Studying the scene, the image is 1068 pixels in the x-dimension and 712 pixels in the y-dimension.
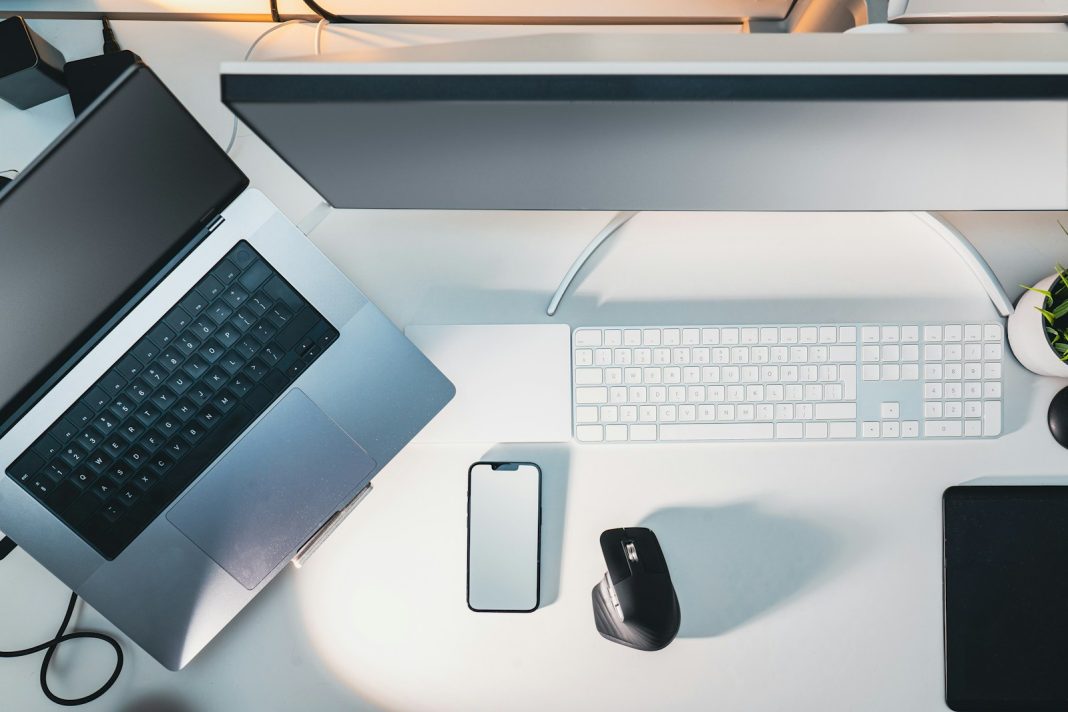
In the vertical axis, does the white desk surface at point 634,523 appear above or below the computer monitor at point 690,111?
below

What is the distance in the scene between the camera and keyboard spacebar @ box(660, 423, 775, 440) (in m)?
0.73

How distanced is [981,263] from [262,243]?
0.73 m

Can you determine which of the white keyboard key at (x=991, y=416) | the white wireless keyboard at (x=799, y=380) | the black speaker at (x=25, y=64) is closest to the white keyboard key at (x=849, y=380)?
the white wireless keyboard at (x=799, y=380)

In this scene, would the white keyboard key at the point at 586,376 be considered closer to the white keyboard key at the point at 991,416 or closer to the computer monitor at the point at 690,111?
the computer monitor at the point at 690,111

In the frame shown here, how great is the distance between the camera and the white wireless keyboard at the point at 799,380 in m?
0.73

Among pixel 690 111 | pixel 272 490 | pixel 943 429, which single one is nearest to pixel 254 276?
pixel 272 490

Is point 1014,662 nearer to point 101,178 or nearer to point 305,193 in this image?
point 305,193

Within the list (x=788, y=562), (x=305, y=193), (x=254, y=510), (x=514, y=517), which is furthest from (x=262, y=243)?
(x=788, y=562)

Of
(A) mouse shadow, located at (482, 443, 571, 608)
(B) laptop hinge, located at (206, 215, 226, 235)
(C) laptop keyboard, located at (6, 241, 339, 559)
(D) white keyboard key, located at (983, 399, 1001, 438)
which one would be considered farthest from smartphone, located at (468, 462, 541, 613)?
(D) white keyboard key, located at (983, 399, 1001, 438)

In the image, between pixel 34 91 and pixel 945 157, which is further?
pixel 34 91

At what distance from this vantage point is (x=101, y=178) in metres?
0.61

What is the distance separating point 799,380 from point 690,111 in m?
0.39

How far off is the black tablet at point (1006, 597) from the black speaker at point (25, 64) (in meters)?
1.01

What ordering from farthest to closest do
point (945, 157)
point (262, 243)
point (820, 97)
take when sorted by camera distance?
point (262, 243) < point (945, 157) < point (820, 97)
